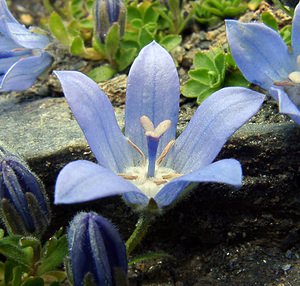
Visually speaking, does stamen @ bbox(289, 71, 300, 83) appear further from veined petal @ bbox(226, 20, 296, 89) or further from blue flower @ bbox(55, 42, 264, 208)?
blue flower @ bbox(55, 42, 264, 208)

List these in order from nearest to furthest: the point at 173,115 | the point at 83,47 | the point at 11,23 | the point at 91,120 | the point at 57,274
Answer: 1. the point at 91,120
2. the point at 173,115
3. the point at 57,274
4. the point at 11,23
5. the point at 83,47

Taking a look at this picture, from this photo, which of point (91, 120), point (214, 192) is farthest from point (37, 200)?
point (214, 192)

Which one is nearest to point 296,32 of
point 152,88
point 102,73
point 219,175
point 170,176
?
point 152,88

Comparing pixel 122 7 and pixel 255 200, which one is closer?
pixel 255 200

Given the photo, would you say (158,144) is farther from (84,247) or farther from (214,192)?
(84,247)

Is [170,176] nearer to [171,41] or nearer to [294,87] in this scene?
[294,87]

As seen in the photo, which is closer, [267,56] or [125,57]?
[267,56]
